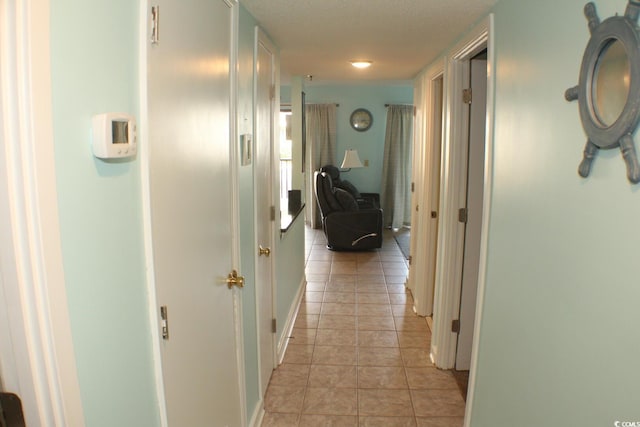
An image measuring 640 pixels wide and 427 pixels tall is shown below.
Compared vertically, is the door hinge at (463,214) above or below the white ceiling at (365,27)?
below

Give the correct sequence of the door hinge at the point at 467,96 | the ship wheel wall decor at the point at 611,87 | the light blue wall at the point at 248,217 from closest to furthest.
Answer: the ship wheel wall decor at the point at 611,87 < the light blue wall at the point at 248,217 < the door hinge at the point at 467,96

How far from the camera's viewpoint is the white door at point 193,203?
1.14 m

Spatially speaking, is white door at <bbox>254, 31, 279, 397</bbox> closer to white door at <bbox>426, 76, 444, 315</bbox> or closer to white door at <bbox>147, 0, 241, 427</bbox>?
white door at <bbox>147, 0, 241, 427</bbox>

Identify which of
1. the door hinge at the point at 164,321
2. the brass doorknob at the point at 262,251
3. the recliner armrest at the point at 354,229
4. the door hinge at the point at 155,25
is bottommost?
the recliner armrest at the point at 354,229

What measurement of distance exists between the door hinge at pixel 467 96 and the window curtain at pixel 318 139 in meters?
4.81

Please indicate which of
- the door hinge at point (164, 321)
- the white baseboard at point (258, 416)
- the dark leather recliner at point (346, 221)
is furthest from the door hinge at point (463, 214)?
the dark leather recliner at point (346, 221)

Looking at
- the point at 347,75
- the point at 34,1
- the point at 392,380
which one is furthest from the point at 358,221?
the point at 34,1

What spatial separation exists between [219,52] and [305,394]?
206 centimetres

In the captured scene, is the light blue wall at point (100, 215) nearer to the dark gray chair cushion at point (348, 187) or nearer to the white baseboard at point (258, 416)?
the white baseboard at point (258, 416)

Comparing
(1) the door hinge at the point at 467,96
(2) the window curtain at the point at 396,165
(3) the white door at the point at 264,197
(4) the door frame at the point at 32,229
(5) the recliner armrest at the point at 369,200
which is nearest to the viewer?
(4) the door frame at the point at 32,229

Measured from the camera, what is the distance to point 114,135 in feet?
2.93

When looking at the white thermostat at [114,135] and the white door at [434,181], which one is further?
the white door at [434,181]

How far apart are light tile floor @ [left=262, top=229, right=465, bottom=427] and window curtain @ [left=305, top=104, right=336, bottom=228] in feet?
9.96

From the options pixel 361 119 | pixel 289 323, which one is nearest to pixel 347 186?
pixel 361 119
